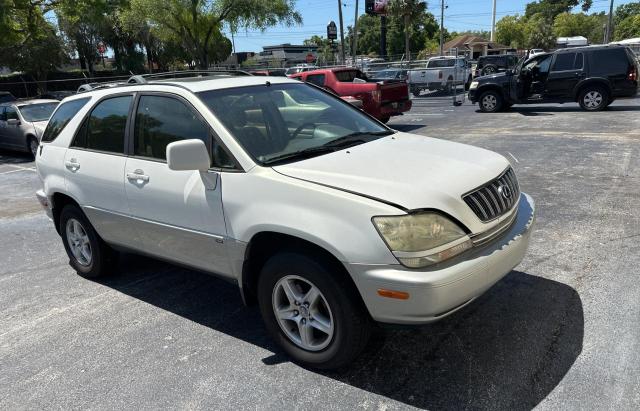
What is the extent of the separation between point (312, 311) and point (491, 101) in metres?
15.2

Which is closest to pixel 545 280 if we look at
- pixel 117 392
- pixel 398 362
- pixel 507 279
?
pixel 507 279

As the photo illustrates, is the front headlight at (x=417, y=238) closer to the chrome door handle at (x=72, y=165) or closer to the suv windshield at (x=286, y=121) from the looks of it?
the suv windshield at (x=286, y=121)

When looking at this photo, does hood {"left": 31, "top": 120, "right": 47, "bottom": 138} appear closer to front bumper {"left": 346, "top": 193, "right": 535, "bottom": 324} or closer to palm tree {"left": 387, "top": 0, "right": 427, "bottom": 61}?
front bumper {"left": 346, "top": 193, "right": 535, "bottom": 324}

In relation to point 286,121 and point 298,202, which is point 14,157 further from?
point 298,202

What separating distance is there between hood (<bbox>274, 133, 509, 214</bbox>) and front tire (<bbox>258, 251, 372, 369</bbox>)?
1.61 ft

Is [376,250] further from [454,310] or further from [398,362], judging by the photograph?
[398,362]

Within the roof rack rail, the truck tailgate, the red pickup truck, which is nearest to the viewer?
the roof rack rail

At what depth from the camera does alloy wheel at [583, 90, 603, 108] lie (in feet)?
49.2

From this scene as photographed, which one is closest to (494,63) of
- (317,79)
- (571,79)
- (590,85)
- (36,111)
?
(571,79)

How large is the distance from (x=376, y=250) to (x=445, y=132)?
10.8 m

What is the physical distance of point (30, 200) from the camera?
8508 mm

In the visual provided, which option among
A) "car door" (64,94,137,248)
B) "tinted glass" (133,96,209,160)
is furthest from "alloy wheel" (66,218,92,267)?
"tinted glass" (133,96,209,160)

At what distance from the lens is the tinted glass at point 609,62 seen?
14.5m

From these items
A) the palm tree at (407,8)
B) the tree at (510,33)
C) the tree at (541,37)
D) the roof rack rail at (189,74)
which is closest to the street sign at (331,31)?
the palm tree at (407,8)
